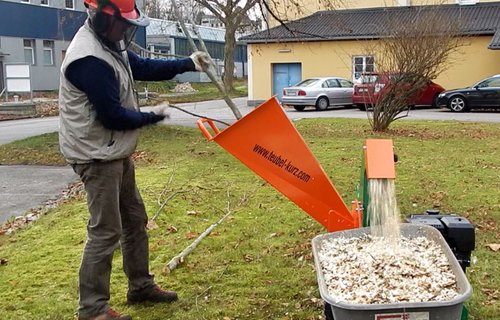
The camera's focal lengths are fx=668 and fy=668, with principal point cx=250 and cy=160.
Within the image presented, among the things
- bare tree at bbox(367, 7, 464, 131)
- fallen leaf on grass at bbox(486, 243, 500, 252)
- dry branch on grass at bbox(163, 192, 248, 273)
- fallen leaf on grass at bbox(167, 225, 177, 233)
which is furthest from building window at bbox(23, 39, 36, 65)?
fallen leaf on grass at bbox(486, 243, 500, 252)

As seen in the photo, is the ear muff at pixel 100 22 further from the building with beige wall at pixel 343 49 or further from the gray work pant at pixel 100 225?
the building with beige wall at pixel 343 49

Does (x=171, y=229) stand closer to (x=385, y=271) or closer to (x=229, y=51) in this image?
(x=385, y=271)

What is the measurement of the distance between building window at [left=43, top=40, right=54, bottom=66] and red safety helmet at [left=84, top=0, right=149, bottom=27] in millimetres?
39343

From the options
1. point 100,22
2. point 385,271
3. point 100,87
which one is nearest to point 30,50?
point 100,22

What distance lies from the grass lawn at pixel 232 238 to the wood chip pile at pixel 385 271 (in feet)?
3.08

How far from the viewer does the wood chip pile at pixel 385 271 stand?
2.92 metres

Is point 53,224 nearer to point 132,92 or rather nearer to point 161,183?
point 161,183

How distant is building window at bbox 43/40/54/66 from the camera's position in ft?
134

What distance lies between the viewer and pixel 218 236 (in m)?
6.12

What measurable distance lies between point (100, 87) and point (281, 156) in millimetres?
1052

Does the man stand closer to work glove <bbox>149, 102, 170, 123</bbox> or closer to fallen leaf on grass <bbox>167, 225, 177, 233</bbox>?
work glove <bbox>149, 102, 170, 123</bbox>

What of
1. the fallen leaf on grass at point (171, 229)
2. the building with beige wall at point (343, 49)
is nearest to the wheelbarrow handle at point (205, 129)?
the fallen leaf on grass at point (171, 229)

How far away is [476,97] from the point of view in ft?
77.4

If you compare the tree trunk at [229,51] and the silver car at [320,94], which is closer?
the silver car at [320,94]
